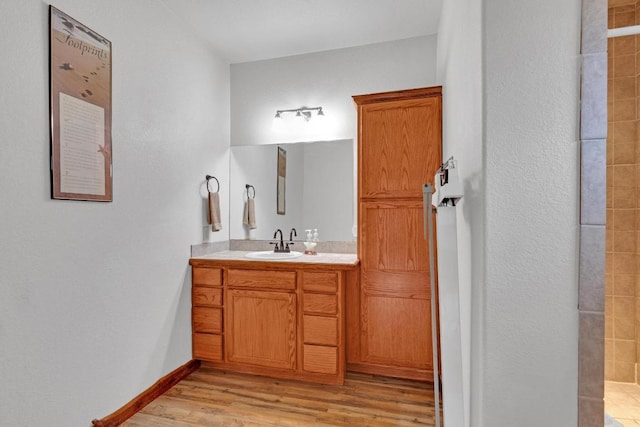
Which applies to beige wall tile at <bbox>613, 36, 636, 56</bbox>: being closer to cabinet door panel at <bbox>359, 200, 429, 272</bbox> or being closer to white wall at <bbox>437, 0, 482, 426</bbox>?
white wall at <bbox>437, 0, 482, 426</bbox>

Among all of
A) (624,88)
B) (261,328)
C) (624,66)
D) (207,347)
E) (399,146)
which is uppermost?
(624,66)

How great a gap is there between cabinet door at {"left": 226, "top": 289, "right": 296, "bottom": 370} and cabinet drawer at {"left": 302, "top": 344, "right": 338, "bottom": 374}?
0.10 metres

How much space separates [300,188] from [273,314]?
115 centimetres

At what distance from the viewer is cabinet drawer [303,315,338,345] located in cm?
233

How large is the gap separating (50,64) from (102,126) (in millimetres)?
360

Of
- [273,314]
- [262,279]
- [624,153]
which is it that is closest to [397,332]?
[273,314]

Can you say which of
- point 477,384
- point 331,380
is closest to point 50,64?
point 477,384

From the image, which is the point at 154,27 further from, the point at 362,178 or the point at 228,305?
the point at 228,305

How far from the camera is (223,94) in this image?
311 cm

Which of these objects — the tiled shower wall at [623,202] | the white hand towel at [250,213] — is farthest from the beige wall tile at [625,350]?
the white hand towel at [250,213]

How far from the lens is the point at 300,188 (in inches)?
118

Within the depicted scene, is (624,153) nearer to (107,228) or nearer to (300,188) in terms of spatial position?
(300,188)

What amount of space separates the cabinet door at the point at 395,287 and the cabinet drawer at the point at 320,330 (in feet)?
0.83

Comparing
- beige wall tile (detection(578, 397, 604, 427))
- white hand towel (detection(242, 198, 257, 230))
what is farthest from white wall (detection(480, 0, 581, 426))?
white hand towel (detection(242, 198, 257, 230))
